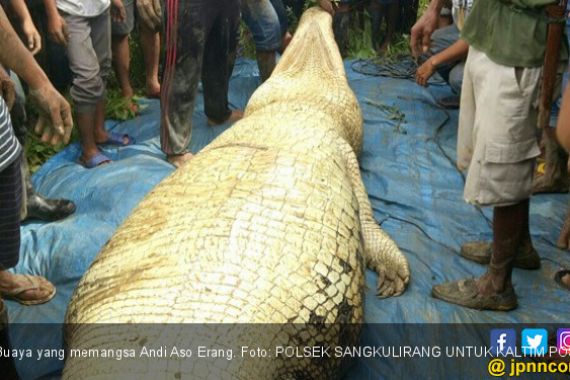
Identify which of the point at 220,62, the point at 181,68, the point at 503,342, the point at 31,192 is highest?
the point at 181,68

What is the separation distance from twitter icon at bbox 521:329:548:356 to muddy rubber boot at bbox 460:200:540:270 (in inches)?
18.3

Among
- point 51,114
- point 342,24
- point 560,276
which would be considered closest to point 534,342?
point 560,276

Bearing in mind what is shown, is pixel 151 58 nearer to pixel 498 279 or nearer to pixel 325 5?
pixel 325 5

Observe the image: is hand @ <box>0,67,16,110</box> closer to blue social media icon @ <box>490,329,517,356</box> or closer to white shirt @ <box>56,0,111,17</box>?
white shirt @ <box>56,0,111,17</box>

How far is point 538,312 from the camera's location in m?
2.55

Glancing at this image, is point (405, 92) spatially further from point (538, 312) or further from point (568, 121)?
point (568, 121)

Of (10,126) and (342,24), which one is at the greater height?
(10,126)

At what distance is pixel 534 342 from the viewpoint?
2379mm

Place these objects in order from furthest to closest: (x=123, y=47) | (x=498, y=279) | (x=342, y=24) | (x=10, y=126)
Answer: (x=342, y=24), (x=123, y=47), (x=498, y=279), (x=10, y=126)

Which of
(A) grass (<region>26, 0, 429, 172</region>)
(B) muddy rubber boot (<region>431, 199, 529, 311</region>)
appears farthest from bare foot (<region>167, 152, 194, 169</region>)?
(B) muddy rubber boot (<region>431, 199, 529, 311</region>)

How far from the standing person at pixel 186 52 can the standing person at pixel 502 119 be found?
1927 mm

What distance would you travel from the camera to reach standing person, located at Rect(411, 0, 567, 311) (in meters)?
2.21

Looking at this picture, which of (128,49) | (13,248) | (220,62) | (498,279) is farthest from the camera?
(128,49)

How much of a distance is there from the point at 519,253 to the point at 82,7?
297 cm
